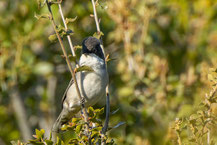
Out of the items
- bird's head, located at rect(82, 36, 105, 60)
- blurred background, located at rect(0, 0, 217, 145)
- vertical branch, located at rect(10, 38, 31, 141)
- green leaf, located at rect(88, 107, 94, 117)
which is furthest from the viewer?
vertical branch, located at rect(10, 38, 31, 141)

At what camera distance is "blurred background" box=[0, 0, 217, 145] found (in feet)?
13.4

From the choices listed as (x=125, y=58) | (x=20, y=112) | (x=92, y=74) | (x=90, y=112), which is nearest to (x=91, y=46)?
(x=92, y=74)

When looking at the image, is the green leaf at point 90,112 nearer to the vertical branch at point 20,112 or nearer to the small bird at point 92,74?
the small bird at point 92,74

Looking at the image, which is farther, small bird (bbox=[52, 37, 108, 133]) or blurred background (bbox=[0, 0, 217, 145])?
blurred background (bbox=[0, 0, 217, 145])

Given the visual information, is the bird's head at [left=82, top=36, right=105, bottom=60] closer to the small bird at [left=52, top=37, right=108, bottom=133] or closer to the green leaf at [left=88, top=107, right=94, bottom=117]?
the small bird at [left=52, top=37, right=108, bottom=133]

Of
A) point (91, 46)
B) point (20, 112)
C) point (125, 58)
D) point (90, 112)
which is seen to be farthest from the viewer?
point (20, 112)

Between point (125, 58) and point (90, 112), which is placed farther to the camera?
point (125, 58)

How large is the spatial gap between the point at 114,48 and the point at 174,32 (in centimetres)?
102

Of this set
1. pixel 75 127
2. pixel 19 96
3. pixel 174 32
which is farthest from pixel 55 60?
pixel 75 127

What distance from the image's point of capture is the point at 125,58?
4547mm

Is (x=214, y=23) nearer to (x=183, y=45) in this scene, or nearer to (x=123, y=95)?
(x=183, y=45)

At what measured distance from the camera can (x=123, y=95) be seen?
413 centimetres

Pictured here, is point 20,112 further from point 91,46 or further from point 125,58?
point 91,46

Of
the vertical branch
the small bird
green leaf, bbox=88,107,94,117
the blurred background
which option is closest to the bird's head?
the small bird
